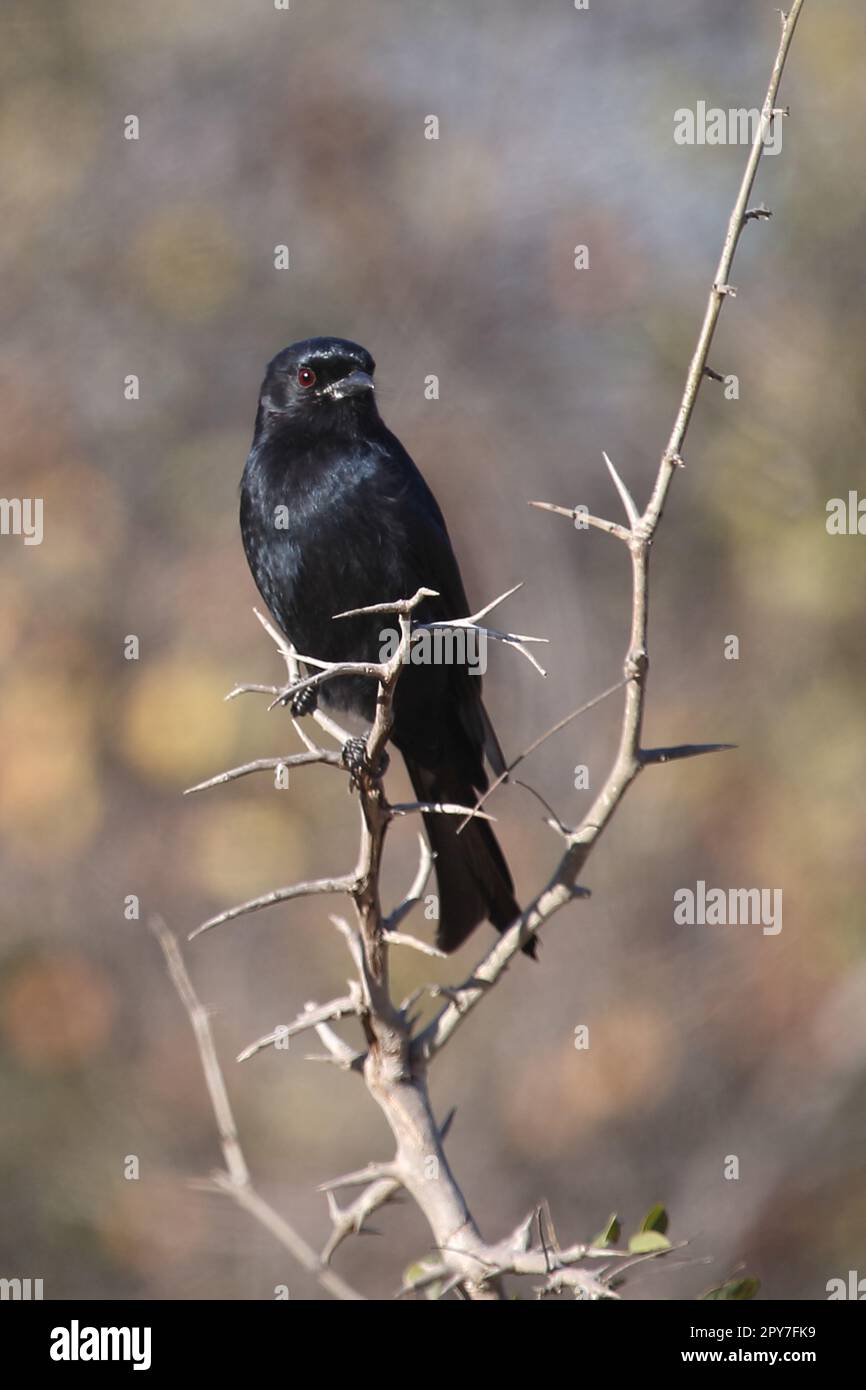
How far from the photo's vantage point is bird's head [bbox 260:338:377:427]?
441cm

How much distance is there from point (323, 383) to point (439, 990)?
2.35 metres

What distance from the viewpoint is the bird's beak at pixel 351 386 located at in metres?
4.36

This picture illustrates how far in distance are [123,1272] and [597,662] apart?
3707 mm

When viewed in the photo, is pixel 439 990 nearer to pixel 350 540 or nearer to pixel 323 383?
pixel 350 540

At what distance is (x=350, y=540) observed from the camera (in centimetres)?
428

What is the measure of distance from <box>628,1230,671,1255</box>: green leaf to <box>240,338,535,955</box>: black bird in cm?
186

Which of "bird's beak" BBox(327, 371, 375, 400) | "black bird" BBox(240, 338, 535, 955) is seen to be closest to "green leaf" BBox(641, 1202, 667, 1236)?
"black bird" BBox(240, 338, 535, 955)

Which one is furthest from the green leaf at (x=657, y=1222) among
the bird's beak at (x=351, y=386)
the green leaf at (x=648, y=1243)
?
the bird's beak at (x=351, y=386)

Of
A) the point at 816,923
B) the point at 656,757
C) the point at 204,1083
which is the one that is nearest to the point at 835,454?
the point at 816,923

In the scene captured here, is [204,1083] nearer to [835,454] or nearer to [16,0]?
[835,454]

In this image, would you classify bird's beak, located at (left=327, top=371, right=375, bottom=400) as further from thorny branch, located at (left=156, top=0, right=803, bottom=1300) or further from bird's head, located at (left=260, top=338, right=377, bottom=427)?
thorny branch, located at (left=156, top=0, right=803, bottom=1300)

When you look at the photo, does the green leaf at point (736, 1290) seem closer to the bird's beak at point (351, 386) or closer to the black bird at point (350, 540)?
the black bird at point (350, 540)

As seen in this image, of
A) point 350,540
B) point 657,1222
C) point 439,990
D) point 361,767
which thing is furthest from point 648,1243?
Result: point 350,540

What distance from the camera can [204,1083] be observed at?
27.3ft
